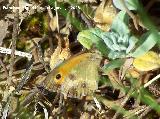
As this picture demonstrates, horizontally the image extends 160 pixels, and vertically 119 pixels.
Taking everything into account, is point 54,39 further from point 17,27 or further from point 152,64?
point 152,64

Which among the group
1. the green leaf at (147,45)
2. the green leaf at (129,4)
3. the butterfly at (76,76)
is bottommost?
the butterfly at (76,76)

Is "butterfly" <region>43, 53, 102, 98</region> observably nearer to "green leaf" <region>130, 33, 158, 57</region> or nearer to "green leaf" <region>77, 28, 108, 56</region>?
"green leaf" <region>77, 28, 108, 56</region>

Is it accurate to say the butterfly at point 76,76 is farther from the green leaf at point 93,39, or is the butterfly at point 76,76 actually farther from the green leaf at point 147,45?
the green leaf at point 147,45

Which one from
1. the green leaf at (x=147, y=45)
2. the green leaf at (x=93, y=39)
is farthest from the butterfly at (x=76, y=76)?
the green leaf at (x=147, y=45)

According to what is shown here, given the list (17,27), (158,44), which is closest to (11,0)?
(17,27)

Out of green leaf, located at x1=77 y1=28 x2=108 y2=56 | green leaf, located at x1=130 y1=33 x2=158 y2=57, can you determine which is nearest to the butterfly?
green leaf, located at x1=77 y1=28 x2=108 y2=56
